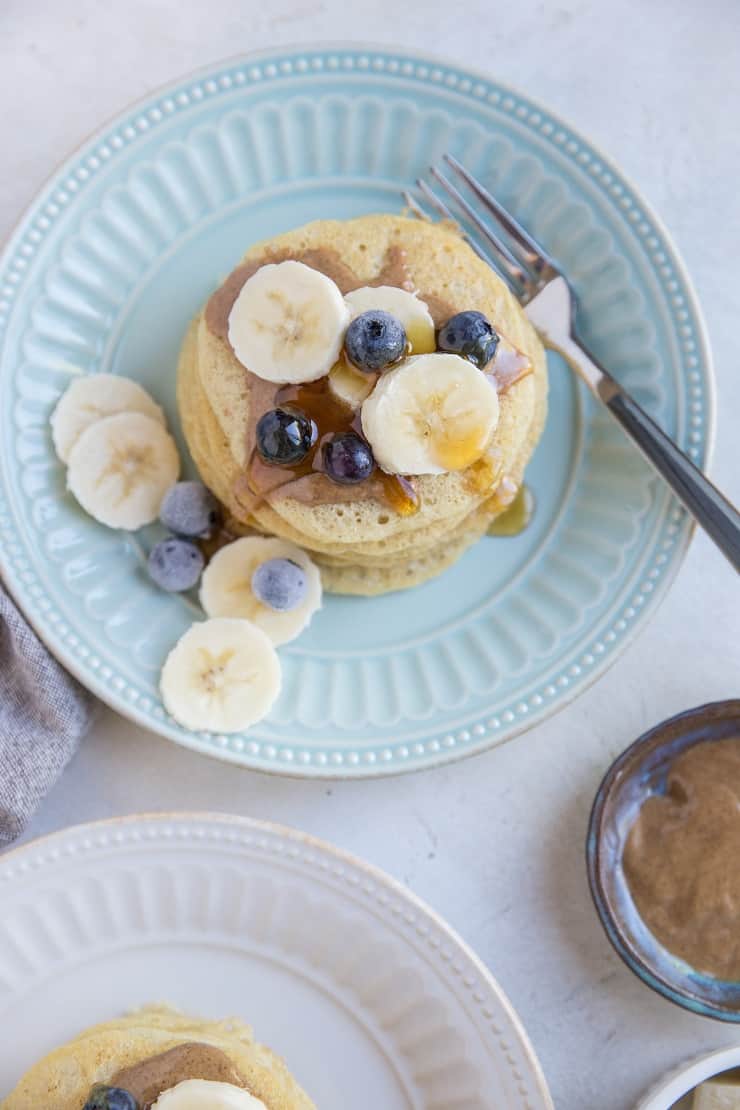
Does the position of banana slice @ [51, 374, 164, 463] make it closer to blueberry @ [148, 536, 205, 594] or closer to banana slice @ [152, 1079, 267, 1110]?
blueberry @ [148, 536, 205, 594]

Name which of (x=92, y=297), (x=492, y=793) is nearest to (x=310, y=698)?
(x=492, y=793)

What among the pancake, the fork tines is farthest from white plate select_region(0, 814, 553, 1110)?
the fork tines

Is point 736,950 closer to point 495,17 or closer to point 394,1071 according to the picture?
point 394,1071

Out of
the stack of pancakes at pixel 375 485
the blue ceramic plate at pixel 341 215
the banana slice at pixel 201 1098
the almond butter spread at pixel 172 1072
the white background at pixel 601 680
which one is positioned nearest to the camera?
the banana slice at pixel 201 1098

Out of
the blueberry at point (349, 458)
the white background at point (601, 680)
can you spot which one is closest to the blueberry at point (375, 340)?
the blueberry at point (349, 458)

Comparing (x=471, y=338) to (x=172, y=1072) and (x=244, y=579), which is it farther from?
(x=172, y=1072)

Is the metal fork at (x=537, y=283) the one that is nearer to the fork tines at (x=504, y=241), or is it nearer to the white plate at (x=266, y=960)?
the fork tines at (x=504, y=241)
